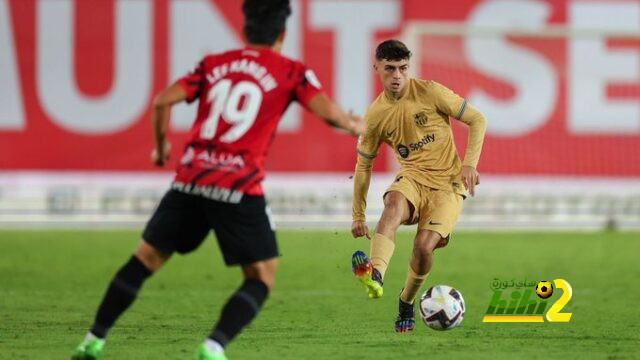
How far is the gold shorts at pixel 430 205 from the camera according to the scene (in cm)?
890

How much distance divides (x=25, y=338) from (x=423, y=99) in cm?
309

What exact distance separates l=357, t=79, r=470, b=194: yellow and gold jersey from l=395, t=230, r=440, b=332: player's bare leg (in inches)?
15.4

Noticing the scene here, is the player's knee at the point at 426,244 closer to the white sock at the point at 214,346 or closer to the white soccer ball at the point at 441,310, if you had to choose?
the white soccer ball at the point at 441,310

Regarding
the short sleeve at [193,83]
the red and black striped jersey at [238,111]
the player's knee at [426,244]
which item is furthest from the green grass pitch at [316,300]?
the short sleeve at [193,83]

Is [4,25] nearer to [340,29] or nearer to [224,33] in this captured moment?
[224,33]

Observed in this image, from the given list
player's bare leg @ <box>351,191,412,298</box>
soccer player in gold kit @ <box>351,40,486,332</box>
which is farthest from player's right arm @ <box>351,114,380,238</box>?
player's bare leg @ <box>351,191,412,298</box>

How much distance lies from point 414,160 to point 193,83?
9.51 ft

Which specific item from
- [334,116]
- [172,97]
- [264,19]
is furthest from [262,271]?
[264,19]

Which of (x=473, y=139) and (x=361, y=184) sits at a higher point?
(x=473, y=139)

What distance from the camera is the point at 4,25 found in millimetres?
20047

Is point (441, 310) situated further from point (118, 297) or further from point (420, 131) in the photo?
point (118, 297)

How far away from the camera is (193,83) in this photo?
6586mm

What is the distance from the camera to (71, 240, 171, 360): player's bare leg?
6699 mm

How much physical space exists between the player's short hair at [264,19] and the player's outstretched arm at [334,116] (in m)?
0.40
